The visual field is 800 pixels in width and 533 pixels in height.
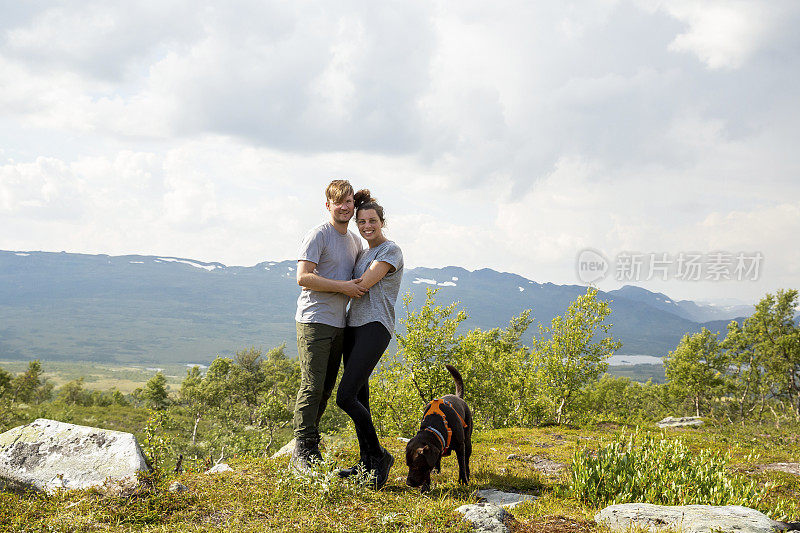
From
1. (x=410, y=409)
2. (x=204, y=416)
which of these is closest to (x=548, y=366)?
(x=410, y=409)

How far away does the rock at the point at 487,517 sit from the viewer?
4668 millimetres

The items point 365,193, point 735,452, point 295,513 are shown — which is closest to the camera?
point 295,513

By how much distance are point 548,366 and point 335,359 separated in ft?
62.0

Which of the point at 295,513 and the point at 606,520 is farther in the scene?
the point at 295,513

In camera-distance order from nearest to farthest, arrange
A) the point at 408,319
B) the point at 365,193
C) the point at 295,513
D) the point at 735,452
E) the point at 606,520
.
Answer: the point at 606,520 < the point at 295,513 < the point at 365,193 < the point at 735,452 < the point at 408,319

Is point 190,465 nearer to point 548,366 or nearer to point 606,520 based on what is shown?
point 606,520

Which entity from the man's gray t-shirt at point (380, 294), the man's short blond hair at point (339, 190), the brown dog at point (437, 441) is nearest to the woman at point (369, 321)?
the man's gray t-shirt at point (380, 294)

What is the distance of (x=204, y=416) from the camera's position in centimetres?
6425

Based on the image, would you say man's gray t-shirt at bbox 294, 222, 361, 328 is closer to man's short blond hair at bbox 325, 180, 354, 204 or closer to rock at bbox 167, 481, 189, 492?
man's short blond hair at bbox 325, 180, 354, 204

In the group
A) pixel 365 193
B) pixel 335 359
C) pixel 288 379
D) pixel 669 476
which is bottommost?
pixel 288 379

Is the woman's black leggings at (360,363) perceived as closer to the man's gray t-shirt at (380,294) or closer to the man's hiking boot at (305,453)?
the man's gray t-shirt at (380,294)

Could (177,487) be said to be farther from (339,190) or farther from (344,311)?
(339,190)

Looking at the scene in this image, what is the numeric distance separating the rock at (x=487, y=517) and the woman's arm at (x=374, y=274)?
2.87 meters

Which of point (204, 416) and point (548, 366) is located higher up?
point (548, 366)
